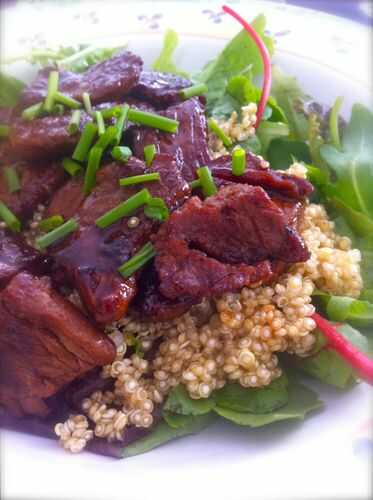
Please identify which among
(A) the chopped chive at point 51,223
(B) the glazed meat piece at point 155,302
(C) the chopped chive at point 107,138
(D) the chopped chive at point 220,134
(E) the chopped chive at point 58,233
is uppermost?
(C) the chopped chive at point 107,138

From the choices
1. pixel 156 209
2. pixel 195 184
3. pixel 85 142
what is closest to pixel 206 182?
pixel 195 184

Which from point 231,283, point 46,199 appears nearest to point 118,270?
point 231,283

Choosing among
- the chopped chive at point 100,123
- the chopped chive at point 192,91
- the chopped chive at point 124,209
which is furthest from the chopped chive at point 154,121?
the chopped chive at point 124,209

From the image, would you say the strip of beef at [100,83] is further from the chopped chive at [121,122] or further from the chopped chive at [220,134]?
the chopped chive at [220,134]

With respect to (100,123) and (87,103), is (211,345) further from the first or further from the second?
(87,103)

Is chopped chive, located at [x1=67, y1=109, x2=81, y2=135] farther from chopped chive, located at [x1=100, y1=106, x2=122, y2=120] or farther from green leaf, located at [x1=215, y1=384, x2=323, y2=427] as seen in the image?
green leaf, located at [x1=215, y1=384, x2=323, y2=427]

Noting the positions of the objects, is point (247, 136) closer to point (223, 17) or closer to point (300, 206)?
point (300, 206)
